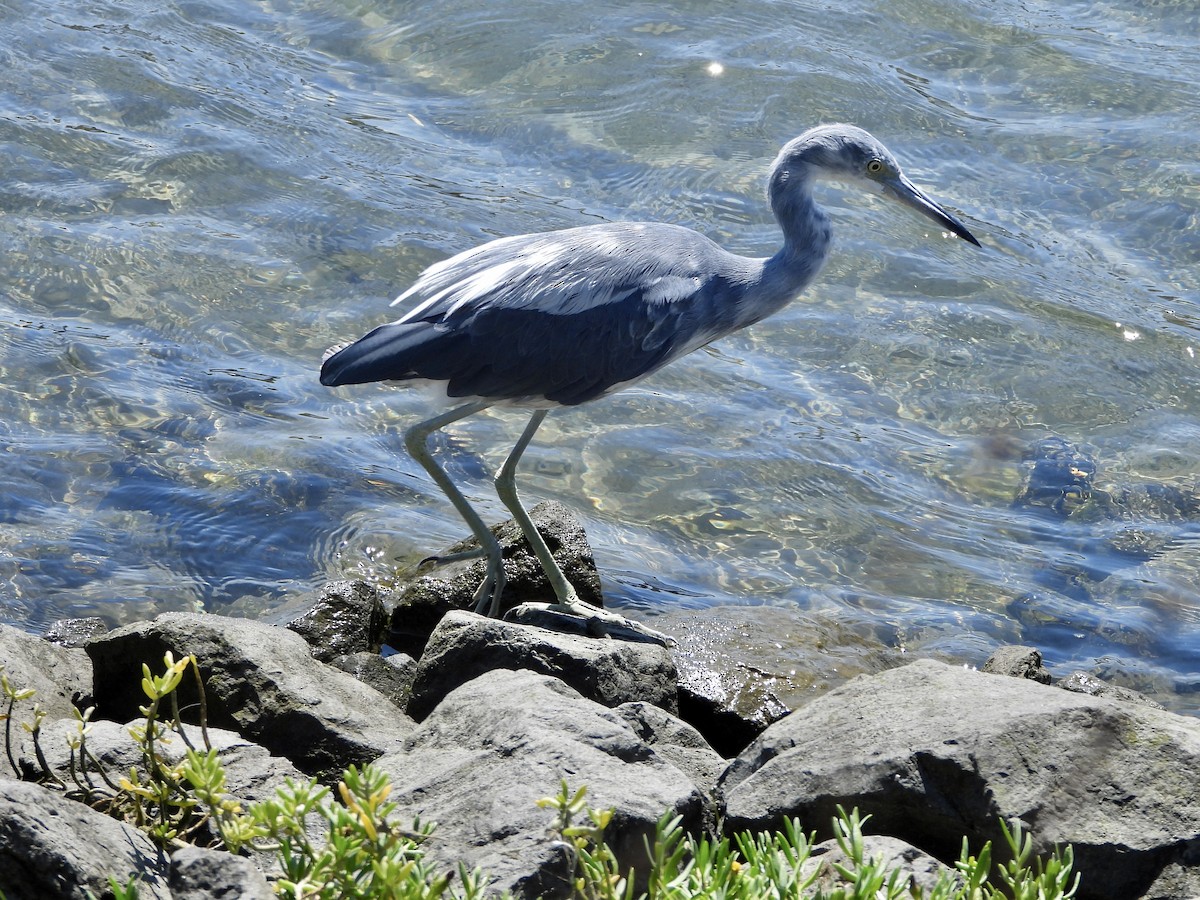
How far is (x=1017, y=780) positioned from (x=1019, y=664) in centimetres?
157

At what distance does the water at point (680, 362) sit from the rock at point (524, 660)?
750mm

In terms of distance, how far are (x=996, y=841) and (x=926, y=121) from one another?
24.0 ft

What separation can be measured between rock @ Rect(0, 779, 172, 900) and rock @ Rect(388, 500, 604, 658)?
2.62 m

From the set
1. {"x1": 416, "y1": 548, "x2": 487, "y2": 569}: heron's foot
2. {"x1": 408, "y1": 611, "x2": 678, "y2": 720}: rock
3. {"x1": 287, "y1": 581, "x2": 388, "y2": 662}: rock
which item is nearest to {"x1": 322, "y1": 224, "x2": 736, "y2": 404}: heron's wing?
{"x1": 416, "y1": 548, "x2": 487, "y2": 569}: heron's foot

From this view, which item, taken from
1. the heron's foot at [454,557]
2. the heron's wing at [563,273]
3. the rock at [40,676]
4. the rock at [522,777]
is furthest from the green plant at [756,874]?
the heron's wing at [563,273]

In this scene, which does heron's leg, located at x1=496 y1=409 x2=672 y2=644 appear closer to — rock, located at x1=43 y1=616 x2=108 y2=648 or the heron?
the heron

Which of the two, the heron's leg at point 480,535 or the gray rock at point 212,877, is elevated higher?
the gray rock at point 212,877

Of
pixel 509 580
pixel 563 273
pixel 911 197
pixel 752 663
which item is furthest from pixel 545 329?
pixel 911 197

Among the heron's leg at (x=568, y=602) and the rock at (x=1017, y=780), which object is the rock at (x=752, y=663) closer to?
the heron's leg at (x=568, y=602)

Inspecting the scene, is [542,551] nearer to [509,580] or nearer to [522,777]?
[509,580]

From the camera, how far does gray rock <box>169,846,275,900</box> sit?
8.63ft

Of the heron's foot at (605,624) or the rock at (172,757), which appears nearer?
the rock at (172,757)

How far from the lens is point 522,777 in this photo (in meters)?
3.13

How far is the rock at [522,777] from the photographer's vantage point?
9.55 ft
